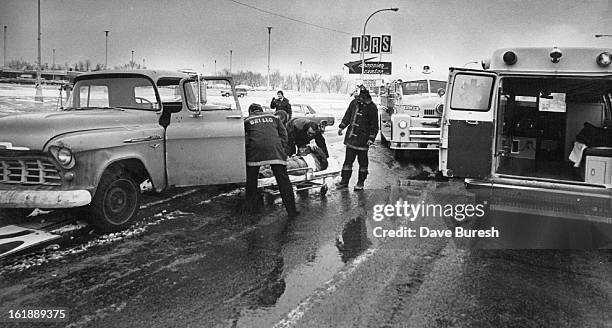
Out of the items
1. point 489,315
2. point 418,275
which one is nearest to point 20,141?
point 418,275

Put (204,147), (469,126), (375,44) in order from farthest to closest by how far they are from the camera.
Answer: (375,44), (204,147), (469,126)

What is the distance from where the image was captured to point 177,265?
5.05 metres

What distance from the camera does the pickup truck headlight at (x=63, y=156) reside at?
5.38 meters

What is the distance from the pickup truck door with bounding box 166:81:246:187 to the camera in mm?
6824

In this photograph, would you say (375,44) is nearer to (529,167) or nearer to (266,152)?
(529,167)

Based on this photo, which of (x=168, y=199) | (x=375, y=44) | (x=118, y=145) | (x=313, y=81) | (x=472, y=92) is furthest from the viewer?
(x=313, y=81)

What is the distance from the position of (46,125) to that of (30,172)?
1.86 ft

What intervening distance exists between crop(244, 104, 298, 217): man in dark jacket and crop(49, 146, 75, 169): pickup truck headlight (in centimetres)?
243

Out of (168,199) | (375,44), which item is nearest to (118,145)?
(168,199)

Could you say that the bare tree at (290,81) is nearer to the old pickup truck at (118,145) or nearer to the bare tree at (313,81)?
the bare tree at (313,81)

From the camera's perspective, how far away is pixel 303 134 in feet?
30.2

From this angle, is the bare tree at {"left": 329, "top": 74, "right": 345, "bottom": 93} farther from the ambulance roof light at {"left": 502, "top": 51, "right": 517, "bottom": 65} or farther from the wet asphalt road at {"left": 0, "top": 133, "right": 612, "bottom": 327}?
the wet asphalt road at {"left": 0, "top": 133, "right": 612, "bottom": 327}

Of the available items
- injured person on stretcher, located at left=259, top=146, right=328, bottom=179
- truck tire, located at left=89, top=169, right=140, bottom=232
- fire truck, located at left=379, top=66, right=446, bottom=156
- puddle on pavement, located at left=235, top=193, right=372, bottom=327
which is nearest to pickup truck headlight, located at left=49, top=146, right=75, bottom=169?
truck tire, located at left=89, top=169, right=140, bottom=232

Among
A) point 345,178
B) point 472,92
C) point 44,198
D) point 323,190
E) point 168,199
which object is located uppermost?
point 472,92
